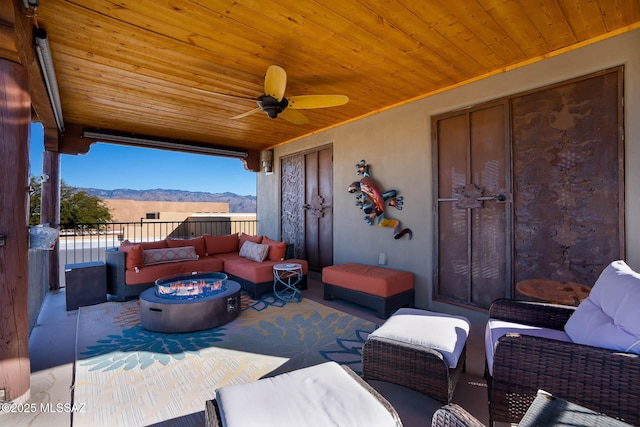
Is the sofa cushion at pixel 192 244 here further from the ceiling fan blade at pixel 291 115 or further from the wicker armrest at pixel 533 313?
the wicker armrest at pixel 533 313

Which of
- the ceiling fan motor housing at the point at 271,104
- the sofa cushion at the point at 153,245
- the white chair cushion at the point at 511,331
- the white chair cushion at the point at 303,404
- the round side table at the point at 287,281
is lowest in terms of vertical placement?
the round side table at the point at 287,281

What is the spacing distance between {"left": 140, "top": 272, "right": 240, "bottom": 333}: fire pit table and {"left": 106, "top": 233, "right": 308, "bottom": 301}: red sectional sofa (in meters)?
0.92

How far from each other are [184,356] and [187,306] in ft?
2.00

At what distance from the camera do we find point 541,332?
6.49ft

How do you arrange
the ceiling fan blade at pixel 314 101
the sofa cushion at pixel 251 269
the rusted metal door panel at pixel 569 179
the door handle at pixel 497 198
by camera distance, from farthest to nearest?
the sofa cushion at pixel 251 269 < the door handle at pixel 497 198 < the ceiling fan blade at pixel 314 101 < the rusted metal door panel at pixel 569 179

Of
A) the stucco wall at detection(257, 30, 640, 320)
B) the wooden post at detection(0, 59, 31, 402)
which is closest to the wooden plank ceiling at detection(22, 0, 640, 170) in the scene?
the stucco wall at detection(257, 30, 640, 320)

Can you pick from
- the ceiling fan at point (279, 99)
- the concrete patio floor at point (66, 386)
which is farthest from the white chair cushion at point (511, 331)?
the ceiling fan at point (279, 99)

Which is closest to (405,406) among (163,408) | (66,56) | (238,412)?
(238,412)

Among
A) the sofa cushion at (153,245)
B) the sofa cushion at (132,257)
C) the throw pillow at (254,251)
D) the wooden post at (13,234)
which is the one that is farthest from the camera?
the throw pillow at (254,251)

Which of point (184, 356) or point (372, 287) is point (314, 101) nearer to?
point (372, 287)

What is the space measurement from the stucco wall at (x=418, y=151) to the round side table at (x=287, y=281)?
0.97 meters

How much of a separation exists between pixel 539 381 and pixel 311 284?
4214 mm

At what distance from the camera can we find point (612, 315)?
5.36 feet

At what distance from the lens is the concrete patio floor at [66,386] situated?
1929 millimetres
